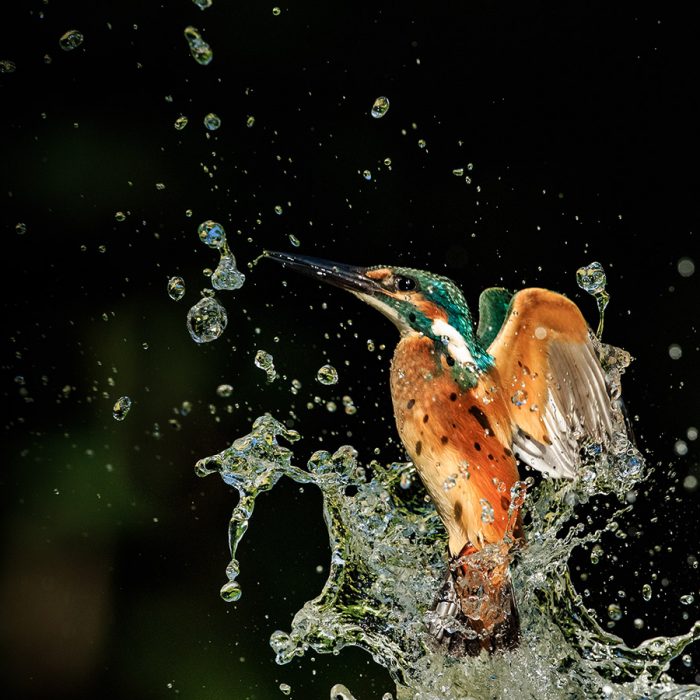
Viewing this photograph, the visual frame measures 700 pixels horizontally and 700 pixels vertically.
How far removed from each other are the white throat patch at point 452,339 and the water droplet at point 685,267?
2.52 feet

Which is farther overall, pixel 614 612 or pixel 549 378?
pixel 614 612

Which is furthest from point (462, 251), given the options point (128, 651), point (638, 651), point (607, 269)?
point (128, 651)

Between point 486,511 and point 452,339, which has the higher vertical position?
point 452,339

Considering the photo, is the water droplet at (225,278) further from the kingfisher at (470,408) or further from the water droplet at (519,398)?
the water droplet at (519,398)

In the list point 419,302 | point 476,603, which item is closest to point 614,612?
point 476,603

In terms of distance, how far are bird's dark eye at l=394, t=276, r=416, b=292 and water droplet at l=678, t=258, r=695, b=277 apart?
78 cm

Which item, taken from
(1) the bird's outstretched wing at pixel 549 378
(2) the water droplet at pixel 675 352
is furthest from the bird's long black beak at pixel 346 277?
(2) the water droplet at pixel 675 352

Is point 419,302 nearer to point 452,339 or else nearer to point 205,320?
point 452,339

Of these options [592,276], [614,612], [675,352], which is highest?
[592,276]

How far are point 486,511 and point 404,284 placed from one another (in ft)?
0.56

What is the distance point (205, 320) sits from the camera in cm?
84

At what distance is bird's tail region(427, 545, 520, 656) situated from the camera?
0.70 meters

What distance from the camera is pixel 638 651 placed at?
916mm

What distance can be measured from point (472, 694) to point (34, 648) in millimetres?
1025
